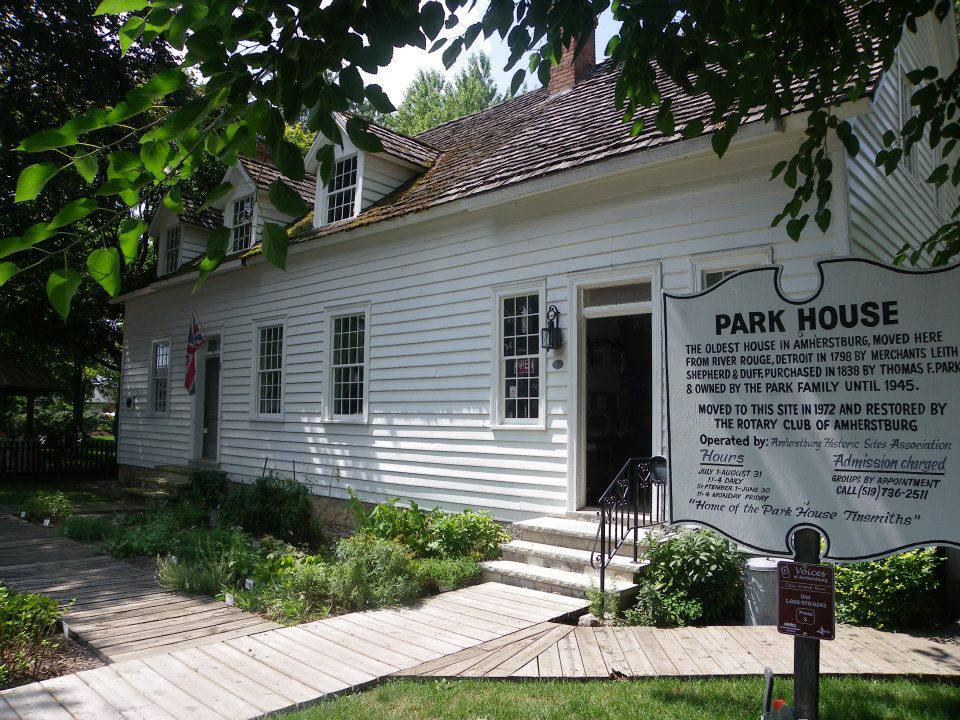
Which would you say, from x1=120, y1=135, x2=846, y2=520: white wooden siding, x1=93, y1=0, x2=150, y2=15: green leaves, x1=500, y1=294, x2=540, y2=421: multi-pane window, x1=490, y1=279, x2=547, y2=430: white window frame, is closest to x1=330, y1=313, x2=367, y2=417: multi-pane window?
x1=120, y1=135, x2=846, y2=520: white wooden siding

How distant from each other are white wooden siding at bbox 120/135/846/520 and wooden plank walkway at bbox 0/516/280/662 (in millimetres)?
4023

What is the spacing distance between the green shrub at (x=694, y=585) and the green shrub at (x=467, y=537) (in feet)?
7.87

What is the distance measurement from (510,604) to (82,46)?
16059 mm

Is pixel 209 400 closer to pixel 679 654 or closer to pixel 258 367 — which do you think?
pixel 258 367

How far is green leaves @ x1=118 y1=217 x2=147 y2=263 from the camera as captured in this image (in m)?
2.62

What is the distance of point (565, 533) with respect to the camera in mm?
8133

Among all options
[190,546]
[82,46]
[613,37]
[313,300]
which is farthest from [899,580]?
[82,46]

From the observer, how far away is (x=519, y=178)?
30.8 ft

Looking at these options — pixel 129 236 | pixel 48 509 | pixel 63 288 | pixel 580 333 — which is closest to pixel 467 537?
pixel 580 333

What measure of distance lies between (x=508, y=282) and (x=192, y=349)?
9268mm

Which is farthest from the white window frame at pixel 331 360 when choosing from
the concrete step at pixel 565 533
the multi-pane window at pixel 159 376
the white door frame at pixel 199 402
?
the multi-pane window at pixel 159 376

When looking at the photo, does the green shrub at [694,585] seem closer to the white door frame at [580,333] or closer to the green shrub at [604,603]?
the green shrub at [604,603]

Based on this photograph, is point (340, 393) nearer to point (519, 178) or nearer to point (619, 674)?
point (519, 178)

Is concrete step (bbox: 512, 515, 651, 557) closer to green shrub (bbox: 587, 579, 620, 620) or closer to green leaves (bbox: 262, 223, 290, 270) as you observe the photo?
green shrub (bbox: 587, 579, 620, 620)
